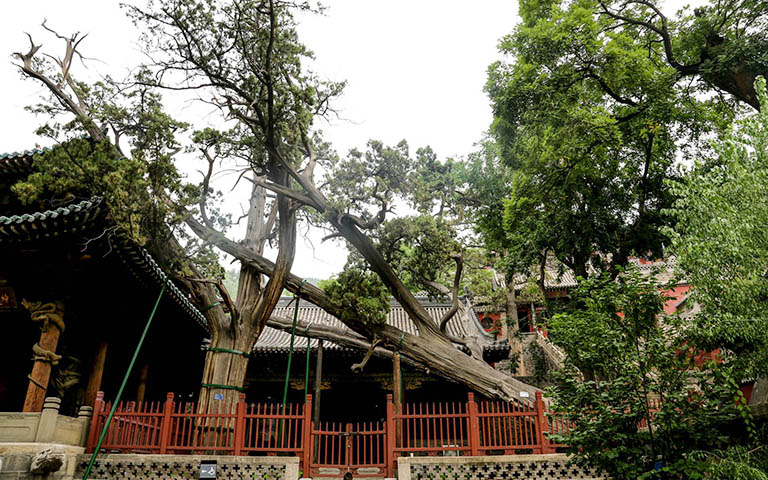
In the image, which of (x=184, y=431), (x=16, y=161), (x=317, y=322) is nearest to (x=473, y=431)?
(x=184, y=431)

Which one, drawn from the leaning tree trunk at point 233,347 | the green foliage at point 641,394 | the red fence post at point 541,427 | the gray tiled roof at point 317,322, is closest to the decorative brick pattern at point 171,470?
the leaning tree trunk at point 233,347

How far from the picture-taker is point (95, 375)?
7.81 m

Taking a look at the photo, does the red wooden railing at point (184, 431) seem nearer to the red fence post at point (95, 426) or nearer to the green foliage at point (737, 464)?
the red fence post at point (95, 426)

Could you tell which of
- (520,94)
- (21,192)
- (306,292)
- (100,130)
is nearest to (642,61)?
(520,94)

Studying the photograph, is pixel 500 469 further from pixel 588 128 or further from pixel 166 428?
pixel 588 128

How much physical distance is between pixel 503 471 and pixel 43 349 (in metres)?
6.51

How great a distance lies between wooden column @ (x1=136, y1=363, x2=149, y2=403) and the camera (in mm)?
9266

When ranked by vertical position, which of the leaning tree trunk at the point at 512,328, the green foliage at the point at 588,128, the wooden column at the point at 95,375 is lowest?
the wooden column at the point at 95,375

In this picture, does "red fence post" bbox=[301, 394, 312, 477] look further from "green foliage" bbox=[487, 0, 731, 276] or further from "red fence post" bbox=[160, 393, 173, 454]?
"green foliage" bbox=[487, 0, 731, 276]

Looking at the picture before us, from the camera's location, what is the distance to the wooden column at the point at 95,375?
768cm

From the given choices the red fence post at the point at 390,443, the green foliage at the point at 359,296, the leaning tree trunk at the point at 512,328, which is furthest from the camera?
the leaning tree trunk at the point at 512,328

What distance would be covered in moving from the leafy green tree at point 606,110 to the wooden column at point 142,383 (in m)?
8.87

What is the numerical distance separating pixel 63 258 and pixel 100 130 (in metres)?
2.67

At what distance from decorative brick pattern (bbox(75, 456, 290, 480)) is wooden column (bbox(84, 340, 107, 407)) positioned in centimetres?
152
